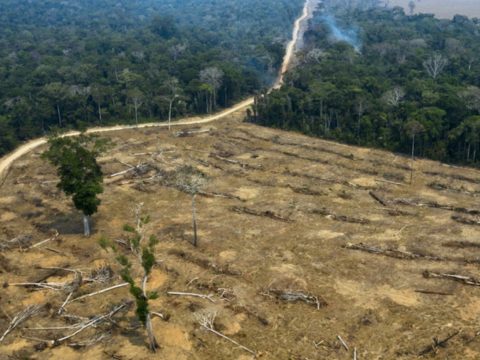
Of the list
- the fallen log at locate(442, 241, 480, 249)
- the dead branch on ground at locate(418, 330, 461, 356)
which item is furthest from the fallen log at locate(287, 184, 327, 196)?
the dead branch on ground at locate(418, 330, 461, 356)

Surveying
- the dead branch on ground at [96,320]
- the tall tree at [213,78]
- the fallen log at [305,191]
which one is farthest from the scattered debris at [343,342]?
the tall tree at [213,78]

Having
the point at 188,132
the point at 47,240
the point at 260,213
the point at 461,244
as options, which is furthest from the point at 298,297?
the point at 188,132

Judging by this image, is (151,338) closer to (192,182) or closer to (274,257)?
(274,257)

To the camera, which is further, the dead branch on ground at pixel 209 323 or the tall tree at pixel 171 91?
the tall tree at pixel 171 91

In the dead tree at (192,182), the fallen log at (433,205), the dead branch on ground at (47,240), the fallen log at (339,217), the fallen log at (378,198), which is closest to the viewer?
the dead tree at (192,182)

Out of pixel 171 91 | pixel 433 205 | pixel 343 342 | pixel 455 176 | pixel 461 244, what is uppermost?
pixel 171 91

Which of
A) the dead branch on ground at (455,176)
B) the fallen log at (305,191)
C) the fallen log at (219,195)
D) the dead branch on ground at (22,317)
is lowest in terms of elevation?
the dead branch on ground at (22,317)

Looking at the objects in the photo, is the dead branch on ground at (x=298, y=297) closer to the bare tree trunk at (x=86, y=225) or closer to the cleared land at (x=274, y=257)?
the cleared land at (x=274, y=257)
